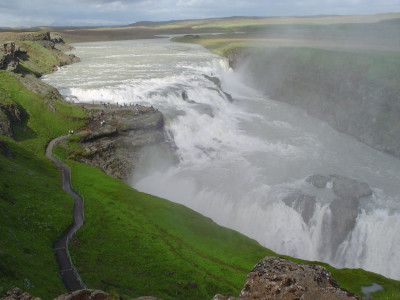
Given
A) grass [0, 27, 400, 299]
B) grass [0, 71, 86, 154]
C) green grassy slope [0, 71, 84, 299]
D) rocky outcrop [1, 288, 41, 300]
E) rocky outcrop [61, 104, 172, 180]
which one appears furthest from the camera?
rocky outcrop [61, 104, 172, 180]

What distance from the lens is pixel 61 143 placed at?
3925 centimetres

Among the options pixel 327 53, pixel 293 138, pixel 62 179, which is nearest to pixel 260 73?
pixel 327 53

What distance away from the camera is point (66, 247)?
20.9m

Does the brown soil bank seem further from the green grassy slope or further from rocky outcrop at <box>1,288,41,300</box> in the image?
rocky outcrop at <box>1,288,41,300</box>

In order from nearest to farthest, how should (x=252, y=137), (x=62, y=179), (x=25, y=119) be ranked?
(x=62, y=179) < (x=25, y=119) < (x=252, y=137)

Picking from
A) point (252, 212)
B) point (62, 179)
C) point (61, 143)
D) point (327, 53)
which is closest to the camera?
point (62, 179)

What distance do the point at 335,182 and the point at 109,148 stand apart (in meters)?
27.9

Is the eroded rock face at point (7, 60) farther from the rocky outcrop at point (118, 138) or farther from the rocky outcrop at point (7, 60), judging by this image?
the rocky outcrop at point (118, 138)

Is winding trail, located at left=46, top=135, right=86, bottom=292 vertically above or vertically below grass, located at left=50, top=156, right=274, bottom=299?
above

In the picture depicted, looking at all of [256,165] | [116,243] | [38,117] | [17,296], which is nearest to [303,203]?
[256,165]

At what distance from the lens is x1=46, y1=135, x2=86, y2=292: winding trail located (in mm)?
17203

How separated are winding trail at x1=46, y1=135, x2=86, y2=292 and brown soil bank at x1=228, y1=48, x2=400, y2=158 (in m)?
45.4

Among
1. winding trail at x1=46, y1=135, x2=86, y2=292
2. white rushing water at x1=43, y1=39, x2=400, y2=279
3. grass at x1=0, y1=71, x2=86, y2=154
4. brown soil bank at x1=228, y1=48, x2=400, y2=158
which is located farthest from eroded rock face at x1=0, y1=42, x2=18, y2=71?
brown soil bank at x1=228, y1=48, x2=400, y2=158

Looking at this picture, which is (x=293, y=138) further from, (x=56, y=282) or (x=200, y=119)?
(x=56, y=282)
